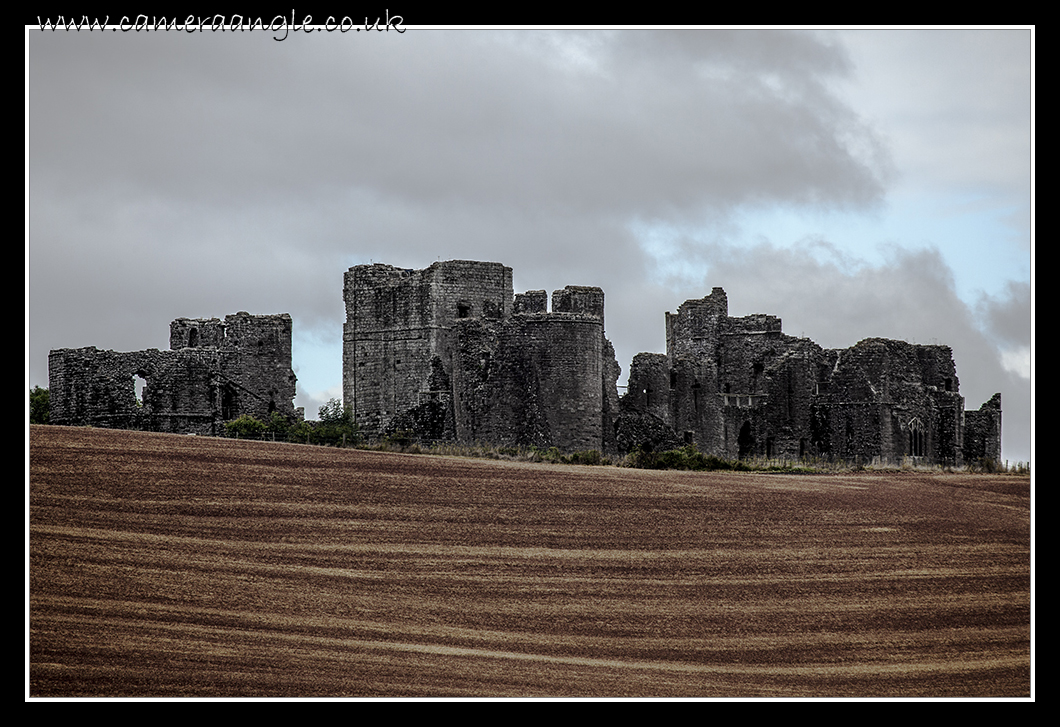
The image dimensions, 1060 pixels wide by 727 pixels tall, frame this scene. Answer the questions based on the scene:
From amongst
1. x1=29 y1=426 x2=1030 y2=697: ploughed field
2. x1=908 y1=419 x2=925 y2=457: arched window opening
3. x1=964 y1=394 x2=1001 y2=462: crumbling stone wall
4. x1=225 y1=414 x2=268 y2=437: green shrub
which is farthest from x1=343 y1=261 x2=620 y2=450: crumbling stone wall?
x1=964 y1=394 x2=1001 y2=462: crumbling stone wall

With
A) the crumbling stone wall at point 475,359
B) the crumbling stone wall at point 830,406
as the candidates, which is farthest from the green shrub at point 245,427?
the crumbling stone wall at point 830,406

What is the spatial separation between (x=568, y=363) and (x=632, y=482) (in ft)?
27.1

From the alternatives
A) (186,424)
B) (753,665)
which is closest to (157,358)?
(186,424)

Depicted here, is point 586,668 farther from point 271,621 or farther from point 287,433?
point 287,433

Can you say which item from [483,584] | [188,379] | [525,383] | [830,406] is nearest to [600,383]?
[525,383]

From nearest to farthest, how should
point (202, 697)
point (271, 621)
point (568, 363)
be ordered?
point (202, 697), point (271, 621), point (568, 363)

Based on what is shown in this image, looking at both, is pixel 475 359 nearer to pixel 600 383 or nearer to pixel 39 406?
pixel 600 383

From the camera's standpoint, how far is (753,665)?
2333 cm

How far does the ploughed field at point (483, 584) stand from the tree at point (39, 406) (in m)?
16.7

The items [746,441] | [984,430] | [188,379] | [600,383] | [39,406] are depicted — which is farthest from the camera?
[984,430]

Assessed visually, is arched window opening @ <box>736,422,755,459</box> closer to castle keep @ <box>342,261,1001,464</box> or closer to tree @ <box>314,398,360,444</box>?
castle keep @ <box>342,261,1001,464</box>

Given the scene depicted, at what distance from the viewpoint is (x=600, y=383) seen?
38594 millimetres

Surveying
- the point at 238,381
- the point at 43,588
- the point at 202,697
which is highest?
the point at 238,381

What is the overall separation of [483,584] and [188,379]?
21.6m
